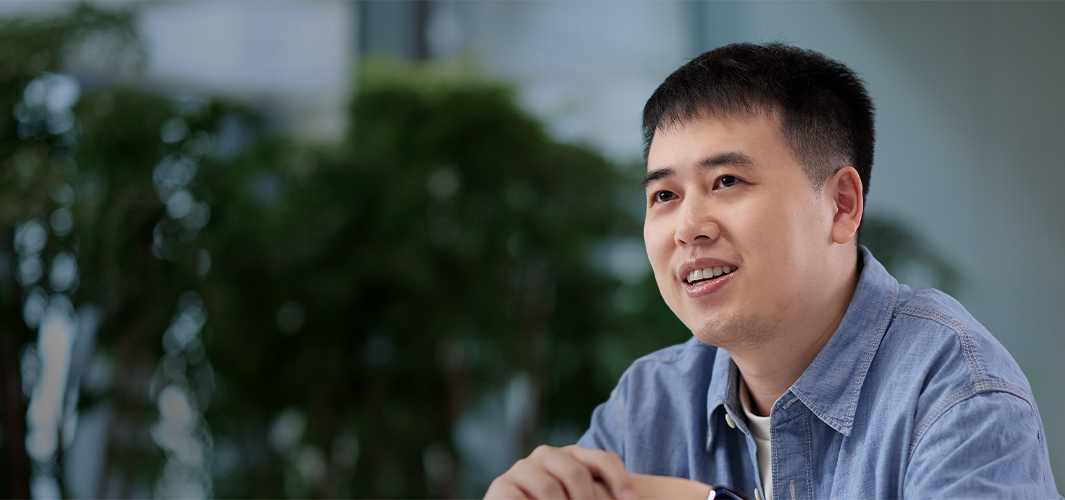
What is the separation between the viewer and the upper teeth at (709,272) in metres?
0.90

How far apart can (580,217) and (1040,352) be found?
165 cm

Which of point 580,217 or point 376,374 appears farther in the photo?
point 376,374

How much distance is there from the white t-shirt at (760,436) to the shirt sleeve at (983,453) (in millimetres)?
258

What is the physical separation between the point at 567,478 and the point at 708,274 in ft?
0.94

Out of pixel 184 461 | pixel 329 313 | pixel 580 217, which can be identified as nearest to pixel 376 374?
pixel 329 313

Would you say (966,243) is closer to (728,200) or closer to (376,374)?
(728,200)

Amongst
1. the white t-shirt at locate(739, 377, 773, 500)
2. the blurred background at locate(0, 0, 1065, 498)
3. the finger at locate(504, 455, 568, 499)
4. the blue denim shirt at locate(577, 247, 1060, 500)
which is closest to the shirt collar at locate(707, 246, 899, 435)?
the blue denim shirt at locate(577, 247, 1060, 500)

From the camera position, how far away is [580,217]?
9.17 ft

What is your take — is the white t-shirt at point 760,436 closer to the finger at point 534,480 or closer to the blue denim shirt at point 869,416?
the blue denim shirt at point 869,416

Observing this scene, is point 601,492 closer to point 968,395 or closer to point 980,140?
point 968,395

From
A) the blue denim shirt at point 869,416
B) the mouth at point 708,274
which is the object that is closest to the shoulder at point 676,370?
the blue denim shirt at point 869,416

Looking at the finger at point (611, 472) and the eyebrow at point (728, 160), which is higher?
the eyebrow at point (728, 160)

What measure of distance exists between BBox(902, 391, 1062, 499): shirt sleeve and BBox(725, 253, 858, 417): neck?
195mm

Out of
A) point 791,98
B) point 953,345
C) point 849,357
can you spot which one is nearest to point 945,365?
point 953,345
